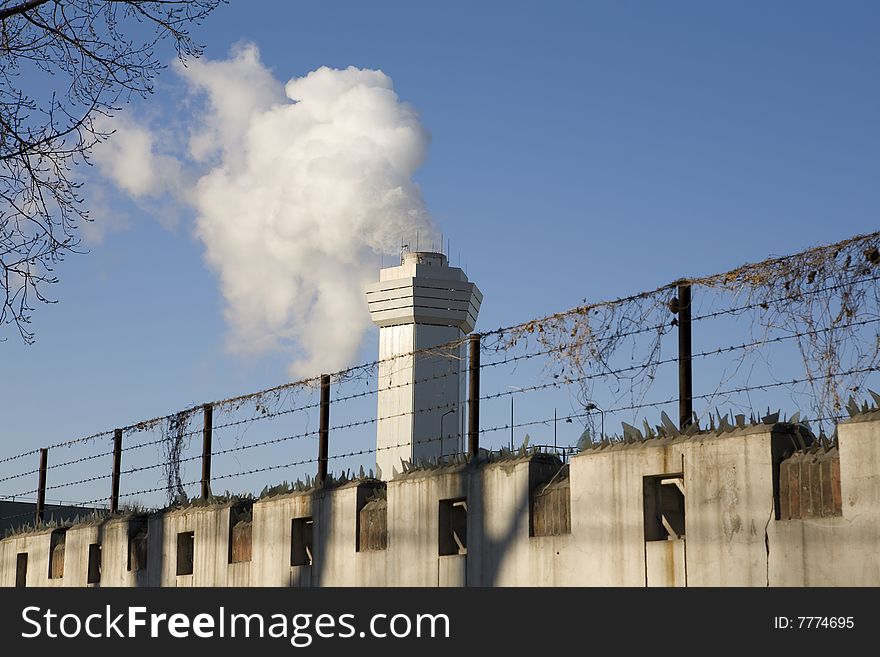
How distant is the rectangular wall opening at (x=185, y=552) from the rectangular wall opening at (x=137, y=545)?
99 centimetres

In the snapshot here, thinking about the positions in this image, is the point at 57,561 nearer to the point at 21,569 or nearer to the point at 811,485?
the point at 21,569

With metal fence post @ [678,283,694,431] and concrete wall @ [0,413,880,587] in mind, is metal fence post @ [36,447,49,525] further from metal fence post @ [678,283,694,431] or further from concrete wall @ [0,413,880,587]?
metal fence post @ [678,283,694,431]

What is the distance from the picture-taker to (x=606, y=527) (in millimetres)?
13125

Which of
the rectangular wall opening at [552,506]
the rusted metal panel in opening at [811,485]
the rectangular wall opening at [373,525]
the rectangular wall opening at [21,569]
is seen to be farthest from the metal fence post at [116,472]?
the rusted metal panel in opening at [811,485]

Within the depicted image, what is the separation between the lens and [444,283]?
10100cm

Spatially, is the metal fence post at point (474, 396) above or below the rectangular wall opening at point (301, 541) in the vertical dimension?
above

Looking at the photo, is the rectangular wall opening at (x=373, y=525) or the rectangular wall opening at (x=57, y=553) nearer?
the rectangular wall opening at (x=373, y=525)

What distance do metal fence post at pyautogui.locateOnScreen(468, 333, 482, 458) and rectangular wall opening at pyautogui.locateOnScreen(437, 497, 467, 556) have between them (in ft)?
2.19

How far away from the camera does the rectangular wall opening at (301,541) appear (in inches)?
693

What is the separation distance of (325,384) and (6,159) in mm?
7365

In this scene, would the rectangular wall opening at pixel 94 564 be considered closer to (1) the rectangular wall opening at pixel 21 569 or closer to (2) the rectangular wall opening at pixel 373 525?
(1) the rectangular wall opening at pixel 21 569

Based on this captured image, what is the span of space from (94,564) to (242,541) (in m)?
4.79
